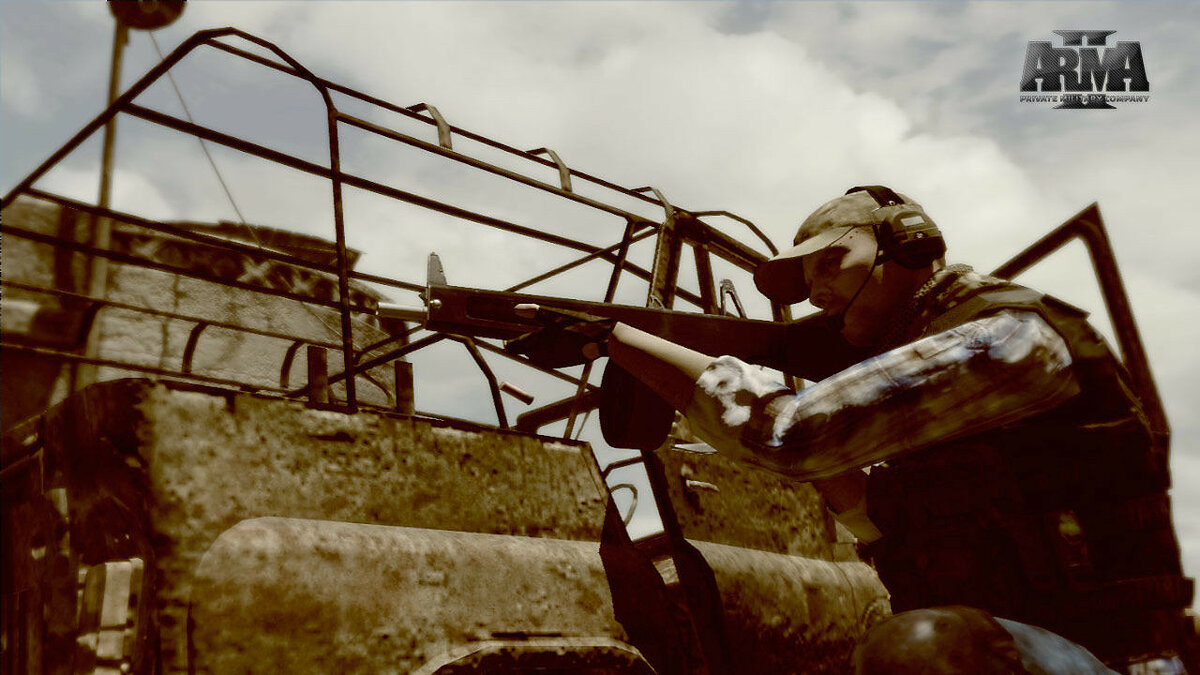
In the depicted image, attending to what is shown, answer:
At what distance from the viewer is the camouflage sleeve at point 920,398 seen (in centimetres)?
200

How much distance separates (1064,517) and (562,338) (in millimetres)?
1329

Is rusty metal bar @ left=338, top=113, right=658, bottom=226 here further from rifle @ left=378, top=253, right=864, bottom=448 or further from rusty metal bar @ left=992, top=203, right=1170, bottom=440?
rusty metal bar @ left=992, top=203, right=1170, bottom=440

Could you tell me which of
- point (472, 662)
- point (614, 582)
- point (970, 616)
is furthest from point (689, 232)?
point (970, 616)

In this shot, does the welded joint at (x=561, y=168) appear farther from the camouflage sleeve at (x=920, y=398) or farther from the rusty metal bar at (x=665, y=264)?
the camouflage sleeve at (x=920, y=398)

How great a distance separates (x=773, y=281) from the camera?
280 centimetres

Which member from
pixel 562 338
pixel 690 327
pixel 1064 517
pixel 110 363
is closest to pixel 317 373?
pixel 562 338

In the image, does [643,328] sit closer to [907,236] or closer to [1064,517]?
[907,236]

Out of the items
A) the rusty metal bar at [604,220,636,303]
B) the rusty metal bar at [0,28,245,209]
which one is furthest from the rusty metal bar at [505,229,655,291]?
the rusty metal bar at [0,28,245,209]

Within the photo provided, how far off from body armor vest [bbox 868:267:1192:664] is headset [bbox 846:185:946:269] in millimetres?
196

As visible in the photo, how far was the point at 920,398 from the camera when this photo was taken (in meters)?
2.01

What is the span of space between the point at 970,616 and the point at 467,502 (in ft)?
4.71

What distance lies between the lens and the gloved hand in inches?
107

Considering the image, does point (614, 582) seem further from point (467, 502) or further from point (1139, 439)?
point (1139, 439)

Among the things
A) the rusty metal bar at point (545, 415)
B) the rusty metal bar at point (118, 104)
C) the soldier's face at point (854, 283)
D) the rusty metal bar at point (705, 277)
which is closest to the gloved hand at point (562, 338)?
the soldier's face at point (854, 283)
